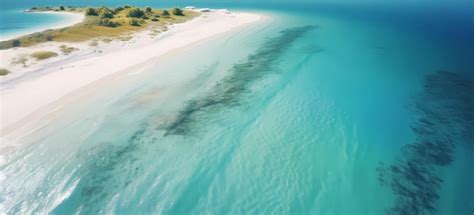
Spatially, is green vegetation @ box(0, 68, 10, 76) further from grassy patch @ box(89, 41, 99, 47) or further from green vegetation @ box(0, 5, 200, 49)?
grassy patch @ box(89, 41, 99, 47)

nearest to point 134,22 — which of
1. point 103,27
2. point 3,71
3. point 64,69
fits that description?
point 103,27

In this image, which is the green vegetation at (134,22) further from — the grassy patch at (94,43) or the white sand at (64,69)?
the grassy patch at (94,43)

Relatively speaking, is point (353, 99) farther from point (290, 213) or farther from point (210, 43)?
point (210, 43)

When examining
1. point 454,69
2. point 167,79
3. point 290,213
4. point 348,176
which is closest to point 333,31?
point 454,69

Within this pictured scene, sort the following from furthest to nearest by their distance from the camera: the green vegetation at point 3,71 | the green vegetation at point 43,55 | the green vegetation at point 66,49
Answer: the green vegetation at point 66,49, the green vegetation at point 43,55, the green vegetation at point 3,71

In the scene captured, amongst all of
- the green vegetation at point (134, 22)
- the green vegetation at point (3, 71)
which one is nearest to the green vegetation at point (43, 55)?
the green vegetation at point (3, 71)

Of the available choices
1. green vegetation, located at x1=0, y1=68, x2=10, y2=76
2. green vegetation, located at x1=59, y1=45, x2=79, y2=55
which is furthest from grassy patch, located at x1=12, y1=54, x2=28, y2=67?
green vegetation, located at x1=59, y1=45, x2=79, y2=55

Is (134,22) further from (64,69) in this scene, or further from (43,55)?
(64,69)
